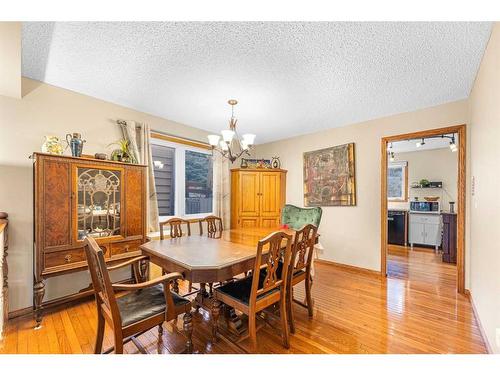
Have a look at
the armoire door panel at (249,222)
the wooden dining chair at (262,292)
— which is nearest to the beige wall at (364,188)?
the armoire door panel at (249,222)

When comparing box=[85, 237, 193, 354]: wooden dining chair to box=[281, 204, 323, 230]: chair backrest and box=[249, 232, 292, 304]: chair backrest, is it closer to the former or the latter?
box=[249, 232, 292, 304]: chair backrest

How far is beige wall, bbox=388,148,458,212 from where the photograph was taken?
5117mm

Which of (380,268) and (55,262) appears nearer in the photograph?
(55,262)

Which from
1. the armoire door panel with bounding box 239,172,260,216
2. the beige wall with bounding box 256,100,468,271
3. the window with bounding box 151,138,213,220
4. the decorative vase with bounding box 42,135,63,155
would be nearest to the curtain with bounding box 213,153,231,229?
the window with bounding box 151,138,213,220

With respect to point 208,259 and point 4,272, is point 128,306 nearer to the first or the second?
point 208,259

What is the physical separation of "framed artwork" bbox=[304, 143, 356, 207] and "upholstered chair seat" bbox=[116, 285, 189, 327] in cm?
306

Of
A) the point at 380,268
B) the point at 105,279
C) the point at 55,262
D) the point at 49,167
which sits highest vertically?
the point at 49,167

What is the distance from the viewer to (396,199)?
Answer: 584 cm

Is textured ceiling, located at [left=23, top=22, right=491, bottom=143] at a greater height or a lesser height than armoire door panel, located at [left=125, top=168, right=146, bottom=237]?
greater

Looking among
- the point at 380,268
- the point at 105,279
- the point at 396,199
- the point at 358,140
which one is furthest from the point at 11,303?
Answer: the point at 396,199

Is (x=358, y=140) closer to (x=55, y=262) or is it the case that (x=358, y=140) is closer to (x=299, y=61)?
(x=299, y=61)

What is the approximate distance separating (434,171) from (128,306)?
6528mm

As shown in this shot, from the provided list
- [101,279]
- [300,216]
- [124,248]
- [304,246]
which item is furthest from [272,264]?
[124,248]

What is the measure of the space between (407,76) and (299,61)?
3.85 ft
